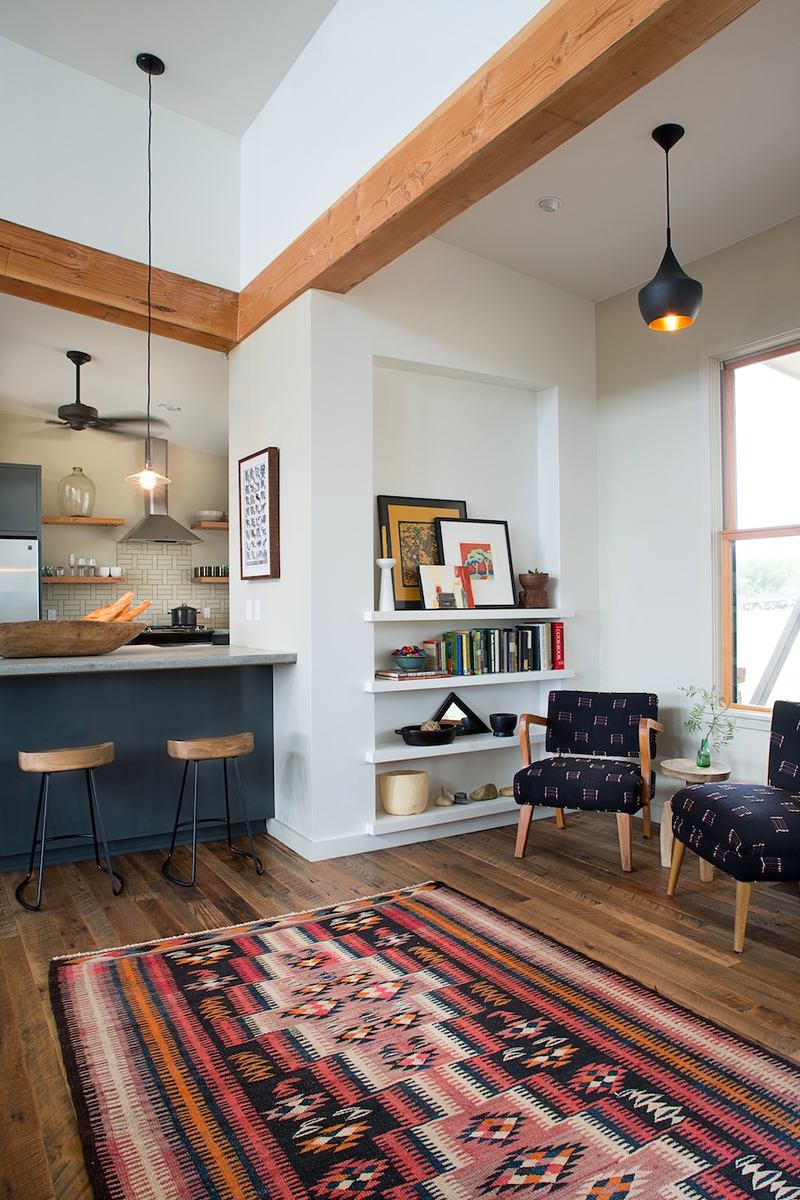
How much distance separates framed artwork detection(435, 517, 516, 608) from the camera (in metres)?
4.43

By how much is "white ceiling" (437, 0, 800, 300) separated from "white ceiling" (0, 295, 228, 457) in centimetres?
242

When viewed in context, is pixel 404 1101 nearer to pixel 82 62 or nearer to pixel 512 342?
pixel 512 342

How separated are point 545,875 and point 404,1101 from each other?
5.83 ft

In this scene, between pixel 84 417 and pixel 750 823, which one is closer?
pixel 750 823

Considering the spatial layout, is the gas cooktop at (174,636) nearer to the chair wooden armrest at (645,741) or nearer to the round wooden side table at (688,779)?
the chair wooden armrest at (645,741)

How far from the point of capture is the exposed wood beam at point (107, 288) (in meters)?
3.85

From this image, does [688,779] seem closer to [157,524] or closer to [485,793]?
[485,793]

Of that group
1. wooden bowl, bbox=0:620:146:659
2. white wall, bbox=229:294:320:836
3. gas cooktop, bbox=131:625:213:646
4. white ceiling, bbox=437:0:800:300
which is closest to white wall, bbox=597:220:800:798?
white ceiling, bbox=437:0:800:300

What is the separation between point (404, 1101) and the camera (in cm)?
195

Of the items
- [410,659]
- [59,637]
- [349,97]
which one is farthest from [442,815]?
[349,97]

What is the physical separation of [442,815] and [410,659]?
0.82 meters

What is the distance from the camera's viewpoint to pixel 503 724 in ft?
14.5

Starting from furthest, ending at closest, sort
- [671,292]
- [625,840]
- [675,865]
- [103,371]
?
[103,371] → [625,840] → [675,865] → [671,292]

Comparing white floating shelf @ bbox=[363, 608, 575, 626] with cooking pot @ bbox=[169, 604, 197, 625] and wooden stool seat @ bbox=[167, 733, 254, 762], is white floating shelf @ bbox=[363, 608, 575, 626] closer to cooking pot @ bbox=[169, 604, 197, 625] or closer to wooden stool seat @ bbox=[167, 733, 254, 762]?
wooden stool seat @ bbox=[167, 733, 254, 762]
